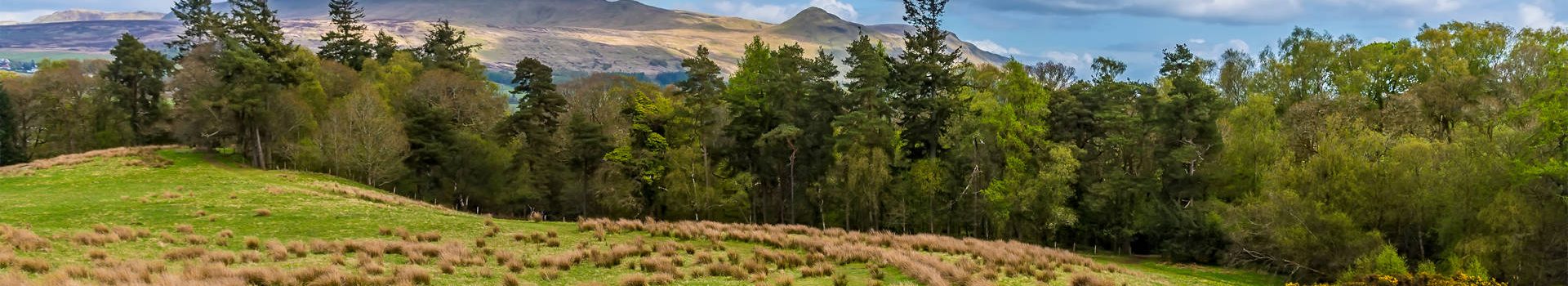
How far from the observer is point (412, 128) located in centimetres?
5991

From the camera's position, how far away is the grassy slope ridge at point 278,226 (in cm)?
1822

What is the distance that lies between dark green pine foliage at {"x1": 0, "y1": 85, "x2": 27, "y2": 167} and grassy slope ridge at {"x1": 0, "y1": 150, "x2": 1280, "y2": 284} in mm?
30820

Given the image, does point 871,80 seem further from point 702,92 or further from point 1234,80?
point 1234,80

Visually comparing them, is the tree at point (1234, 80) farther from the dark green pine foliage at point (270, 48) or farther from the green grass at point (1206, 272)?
the dark green pine foliage at point (270, 48)

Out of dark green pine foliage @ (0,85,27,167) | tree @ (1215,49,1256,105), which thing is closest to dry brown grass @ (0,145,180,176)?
dark green pine foliage @ (0,85,27,167)

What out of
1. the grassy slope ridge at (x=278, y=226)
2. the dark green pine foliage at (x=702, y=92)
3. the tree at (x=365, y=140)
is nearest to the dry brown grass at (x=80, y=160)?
the grassy slope ridge at (x=278, y=226)

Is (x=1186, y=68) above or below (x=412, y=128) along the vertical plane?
above

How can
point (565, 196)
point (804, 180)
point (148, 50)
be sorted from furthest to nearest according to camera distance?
point (148, 50) → point (565, 196) → point (804, 180)

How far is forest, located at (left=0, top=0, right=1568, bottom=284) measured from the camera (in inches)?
1291

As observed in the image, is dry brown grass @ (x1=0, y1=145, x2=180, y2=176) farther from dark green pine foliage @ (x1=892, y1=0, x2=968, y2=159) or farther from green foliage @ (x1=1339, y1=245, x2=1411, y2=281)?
green foliage @ (x1=1339, y1=245, x2=1411, y2=281)

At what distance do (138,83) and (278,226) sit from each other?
211ft

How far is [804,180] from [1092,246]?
2159 centimetres

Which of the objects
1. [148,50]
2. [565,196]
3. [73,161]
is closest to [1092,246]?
[565,196]

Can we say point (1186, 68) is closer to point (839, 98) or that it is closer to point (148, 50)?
point (839, 98)
